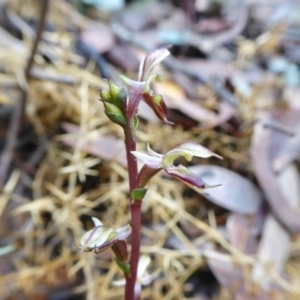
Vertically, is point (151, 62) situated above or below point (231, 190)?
above

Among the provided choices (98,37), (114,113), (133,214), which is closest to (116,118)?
(114,113)

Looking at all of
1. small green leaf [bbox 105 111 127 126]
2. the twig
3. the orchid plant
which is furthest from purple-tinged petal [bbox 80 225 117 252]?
the twig

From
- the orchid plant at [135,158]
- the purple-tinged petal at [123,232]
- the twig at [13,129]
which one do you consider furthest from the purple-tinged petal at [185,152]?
the twig at [13,129]

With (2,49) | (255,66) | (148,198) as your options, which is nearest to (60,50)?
(2,49)

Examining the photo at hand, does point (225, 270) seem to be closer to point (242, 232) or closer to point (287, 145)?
point (242, 232)

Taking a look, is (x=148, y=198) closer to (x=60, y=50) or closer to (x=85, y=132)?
(x=85, y=132)

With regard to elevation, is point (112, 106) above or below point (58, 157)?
above

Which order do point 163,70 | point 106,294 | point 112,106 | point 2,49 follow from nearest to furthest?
point 112,106, point 106,294, point 2,49, point 163,70
